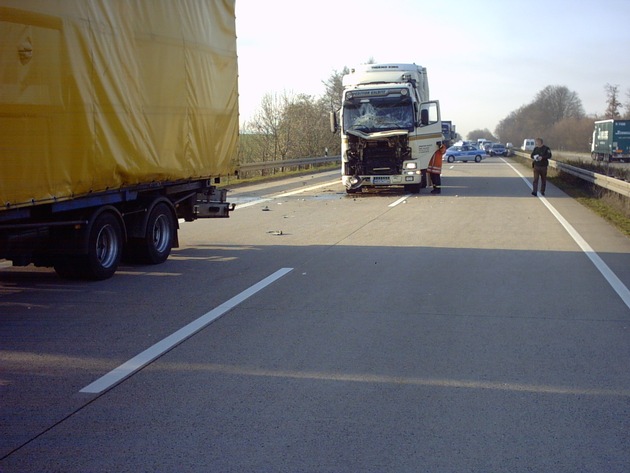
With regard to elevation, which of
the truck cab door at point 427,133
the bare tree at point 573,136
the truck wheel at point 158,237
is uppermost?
the truck cab door at point 427,133

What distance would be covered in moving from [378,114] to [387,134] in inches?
35.3

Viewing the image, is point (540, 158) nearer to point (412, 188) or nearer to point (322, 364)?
point (412, 188)

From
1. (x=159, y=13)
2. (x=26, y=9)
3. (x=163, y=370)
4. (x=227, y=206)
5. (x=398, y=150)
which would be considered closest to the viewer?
(x=163, y=370)

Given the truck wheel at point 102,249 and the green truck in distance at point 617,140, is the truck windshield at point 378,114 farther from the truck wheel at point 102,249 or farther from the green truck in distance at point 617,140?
the green truck in distance at point 617,140

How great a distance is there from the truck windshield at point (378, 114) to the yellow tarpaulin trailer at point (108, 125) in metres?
11.6

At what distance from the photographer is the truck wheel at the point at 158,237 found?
10.7 m

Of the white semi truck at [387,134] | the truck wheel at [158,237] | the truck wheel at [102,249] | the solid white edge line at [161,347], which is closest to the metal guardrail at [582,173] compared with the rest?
the white semi truck at [387,134]

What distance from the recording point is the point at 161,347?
648 centimetres

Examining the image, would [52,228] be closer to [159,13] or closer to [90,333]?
[90,333]

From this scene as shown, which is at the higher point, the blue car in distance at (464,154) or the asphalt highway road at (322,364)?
the asphalt highway road at (322,364)

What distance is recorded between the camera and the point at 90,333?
22.9 feet

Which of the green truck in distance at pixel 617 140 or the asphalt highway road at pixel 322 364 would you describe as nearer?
the asphalt highway road at pixel 322 364

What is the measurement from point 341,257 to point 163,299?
381cm

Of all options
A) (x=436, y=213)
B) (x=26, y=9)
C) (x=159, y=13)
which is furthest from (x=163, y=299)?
(x=436, y=213)
